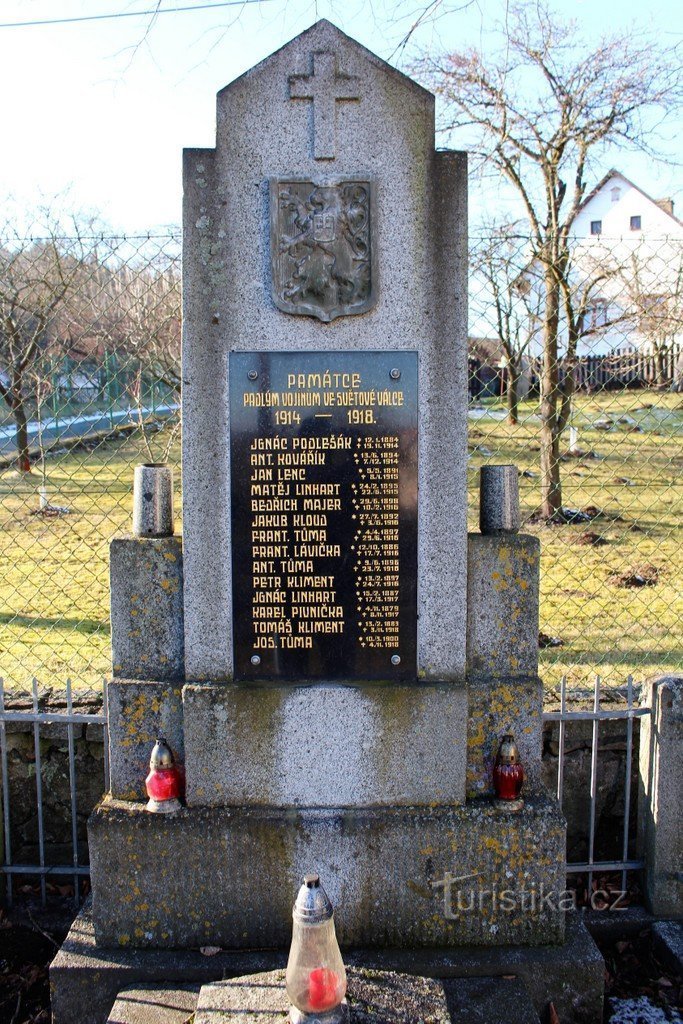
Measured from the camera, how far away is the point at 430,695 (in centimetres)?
308

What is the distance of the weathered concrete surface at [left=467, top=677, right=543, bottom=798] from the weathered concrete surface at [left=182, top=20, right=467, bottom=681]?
0.56 meters

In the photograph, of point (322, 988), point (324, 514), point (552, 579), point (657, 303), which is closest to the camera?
point (322, 988)

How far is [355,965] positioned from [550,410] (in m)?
4.37

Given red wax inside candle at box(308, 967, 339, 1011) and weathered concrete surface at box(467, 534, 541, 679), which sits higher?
weathered concrete surface at box(467, 534, 541, 679)

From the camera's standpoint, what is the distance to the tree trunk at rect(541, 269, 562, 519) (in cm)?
602

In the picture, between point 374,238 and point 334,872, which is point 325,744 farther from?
point 374,238

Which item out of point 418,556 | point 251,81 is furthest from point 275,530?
point 251,81

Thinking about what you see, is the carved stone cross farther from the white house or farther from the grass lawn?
the grass lawn

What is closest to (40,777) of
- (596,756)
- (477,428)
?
(596,756)

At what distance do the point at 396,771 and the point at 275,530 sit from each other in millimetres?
974

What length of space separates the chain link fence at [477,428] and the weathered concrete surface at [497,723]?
1.44 m

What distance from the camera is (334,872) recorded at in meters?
3.08

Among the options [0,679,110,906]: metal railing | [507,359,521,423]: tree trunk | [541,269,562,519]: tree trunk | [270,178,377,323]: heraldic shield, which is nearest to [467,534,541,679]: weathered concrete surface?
[270,178,377,323]: heraldic shield

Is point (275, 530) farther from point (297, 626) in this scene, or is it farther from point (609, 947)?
point (609, 947)
